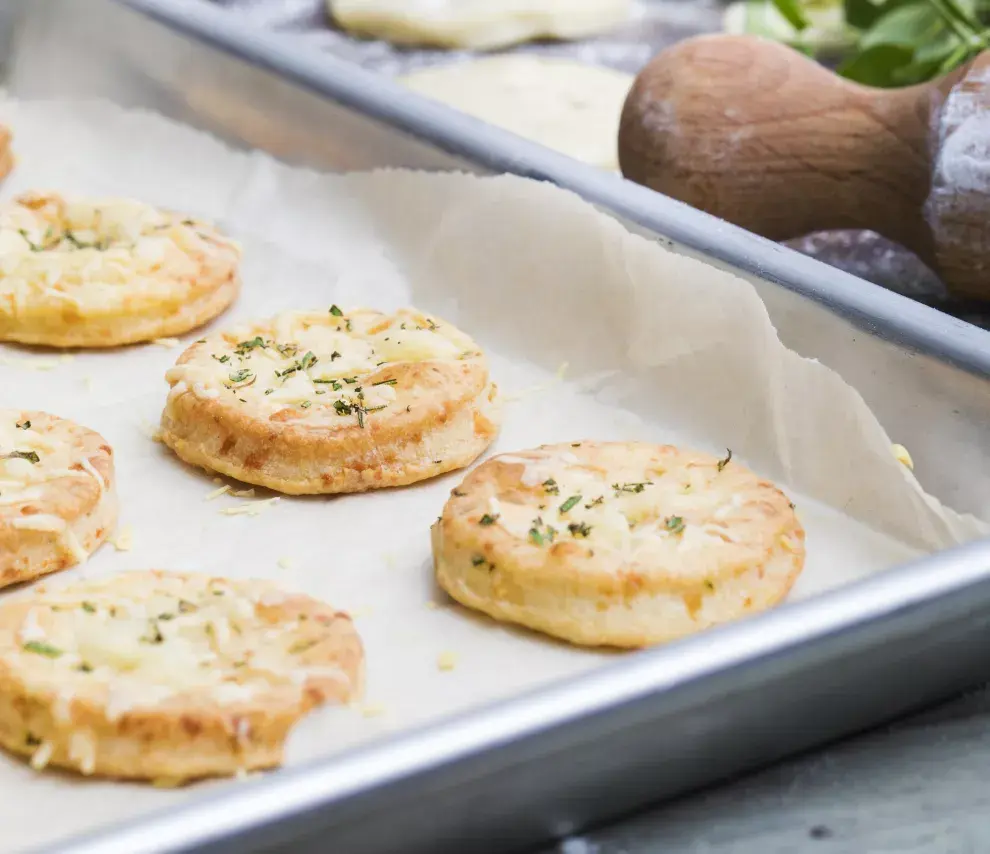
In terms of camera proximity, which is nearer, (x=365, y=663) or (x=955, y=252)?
(x=365, y=663)

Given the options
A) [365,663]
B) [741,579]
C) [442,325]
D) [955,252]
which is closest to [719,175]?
[955,252]

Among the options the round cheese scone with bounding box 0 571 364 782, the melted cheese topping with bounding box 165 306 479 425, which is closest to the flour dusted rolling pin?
the melted cheese topping with bounding box 165 306 479 425

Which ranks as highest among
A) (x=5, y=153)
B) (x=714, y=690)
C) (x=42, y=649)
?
(x=714, y=690)

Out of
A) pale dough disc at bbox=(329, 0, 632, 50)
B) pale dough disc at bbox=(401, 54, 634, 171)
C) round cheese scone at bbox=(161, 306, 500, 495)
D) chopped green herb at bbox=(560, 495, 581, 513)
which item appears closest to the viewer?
chopped green herb at bbox=(560, 495, 581, 513)

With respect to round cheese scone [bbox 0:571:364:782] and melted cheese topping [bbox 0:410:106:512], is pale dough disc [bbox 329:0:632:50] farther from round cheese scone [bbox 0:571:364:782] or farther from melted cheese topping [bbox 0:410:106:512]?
round cheese scone [bbox 0:571:364:782]

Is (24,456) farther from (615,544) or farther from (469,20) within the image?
(469,20)

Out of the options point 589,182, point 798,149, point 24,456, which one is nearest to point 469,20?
point 798,149

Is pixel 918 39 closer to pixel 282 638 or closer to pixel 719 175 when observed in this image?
pixel 719 175
